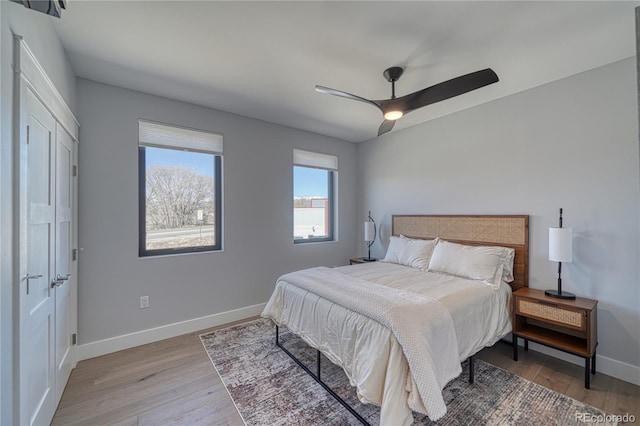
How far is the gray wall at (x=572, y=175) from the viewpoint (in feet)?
7.25

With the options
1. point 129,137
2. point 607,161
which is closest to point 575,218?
point 607,161

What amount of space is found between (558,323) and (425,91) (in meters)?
2.29

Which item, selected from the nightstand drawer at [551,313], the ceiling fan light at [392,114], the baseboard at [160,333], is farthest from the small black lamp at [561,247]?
the baseboard at [160,333]

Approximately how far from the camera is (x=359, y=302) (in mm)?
1879

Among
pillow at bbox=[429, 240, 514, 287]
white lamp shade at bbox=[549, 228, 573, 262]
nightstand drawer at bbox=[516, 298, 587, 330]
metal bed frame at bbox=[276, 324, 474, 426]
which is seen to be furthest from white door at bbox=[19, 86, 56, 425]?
white lamp shade at bbox=[549, 228, 573, 262]

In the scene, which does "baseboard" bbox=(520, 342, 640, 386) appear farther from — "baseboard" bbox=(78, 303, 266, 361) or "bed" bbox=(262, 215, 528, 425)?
"baseboard" bbox=(78, 303, 266, 361)

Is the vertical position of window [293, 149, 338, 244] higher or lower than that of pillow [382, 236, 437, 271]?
higher

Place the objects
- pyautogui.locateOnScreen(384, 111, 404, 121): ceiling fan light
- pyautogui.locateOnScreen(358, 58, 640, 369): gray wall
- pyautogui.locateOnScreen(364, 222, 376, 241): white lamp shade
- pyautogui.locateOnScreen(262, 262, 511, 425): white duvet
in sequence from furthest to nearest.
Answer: pyautogui.locateOnScreen(364, 222, 376, 241): white lamp shade, pyautogui.locateOnScreen(384, 111, 404, 121): ceiling fan light, pyautogui.locateOnScreen(358, 58, 640, 369): gray wall, pyautogui.locateOnScreen(262, 262, 511, 425): white duvet

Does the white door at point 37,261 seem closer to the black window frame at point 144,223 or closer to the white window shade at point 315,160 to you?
the black window frame at point 144,223

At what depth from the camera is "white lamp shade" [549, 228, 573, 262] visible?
2287mm

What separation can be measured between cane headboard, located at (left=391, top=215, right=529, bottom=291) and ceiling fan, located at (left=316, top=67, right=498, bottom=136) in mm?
1657

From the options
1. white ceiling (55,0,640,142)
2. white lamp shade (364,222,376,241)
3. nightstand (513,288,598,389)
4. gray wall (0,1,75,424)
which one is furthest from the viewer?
white lamp shade (364,222,376,241)

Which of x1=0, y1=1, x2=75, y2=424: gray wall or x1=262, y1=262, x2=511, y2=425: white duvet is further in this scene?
x1=262, y1=262, x2=511, y2=425: white duvet

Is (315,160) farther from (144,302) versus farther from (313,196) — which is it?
(144,302)
